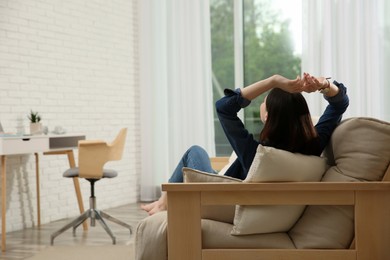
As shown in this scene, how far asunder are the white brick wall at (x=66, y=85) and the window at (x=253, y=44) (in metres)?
0.96

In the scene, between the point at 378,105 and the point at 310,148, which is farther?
the point at 378,105

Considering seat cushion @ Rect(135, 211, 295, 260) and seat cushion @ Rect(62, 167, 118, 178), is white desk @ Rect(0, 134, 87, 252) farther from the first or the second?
seat cushion @ Rect(135, 211, 295, 260)

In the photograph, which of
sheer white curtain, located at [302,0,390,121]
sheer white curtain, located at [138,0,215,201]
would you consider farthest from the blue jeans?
sheer white curtain, located at [138,0,215,201]

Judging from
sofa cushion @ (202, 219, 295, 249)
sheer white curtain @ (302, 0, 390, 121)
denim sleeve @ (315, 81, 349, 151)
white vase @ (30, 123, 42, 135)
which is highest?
sheer white curtain @ (302, 0, 390, 121)

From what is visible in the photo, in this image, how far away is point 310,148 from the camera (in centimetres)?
255

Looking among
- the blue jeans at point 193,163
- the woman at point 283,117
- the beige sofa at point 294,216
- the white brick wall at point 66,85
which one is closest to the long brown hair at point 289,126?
the woman at point 283,117

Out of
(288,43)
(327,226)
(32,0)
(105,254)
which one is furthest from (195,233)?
(288,43)

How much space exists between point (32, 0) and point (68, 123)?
1185 mm

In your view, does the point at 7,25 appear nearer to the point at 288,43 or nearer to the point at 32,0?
the point at 32,0

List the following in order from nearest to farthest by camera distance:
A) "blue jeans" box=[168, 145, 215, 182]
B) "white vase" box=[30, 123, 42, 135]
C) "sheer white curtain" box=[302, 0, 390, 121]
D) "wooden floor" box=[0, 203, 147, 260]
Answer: "blue jeans" box=[168, 145, 215, 182] → "wooden floor" box=[0, 203, 147, 260] → "white vase" box=[30, 123, 42, 135] → "sheer white curtain" box=[302, 0, 390, 121]

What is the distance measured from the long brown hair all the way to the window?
4.31 meters

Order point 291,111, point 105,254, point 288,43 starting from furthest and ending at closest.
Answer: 1. point 288,43
2. point 105,254
3. point 291,111

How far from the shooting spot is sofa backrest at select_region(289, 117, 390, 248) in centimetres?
237

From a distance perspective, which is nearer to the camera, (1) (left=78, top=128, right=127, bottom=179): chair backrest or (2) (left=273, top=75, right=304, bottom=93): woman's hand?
(2) (left=273, top=75, right=304, bottom=93): woman's hand
